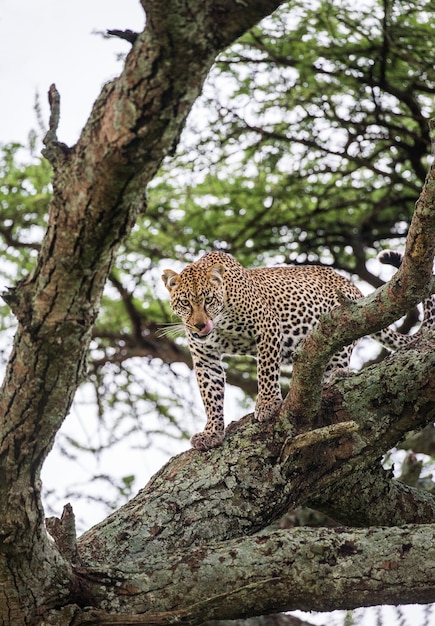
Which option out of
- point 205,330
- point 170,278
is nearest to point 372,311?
point 205,330

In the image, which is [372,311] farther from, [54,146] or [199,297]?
[199,297]

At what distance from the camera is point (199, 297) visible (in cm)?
740

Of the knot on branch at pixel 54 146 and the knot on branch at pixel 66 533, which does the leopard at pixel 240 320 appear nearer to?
the knot on branch at pixel 66 533

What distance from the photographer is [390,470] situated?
6.50 metres

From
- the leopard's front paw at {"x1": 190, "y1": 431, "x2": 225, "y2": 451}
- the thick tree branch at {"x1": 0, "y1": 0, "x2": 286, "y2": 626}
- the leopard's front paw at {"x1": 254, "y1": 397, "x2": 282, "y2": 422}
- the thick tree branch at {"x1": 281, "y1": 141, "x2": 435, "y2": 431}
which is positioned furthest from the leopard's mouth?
the thick tree branch at {"x1": 0, "y1": 0, "x2": 286, "y2": 626}

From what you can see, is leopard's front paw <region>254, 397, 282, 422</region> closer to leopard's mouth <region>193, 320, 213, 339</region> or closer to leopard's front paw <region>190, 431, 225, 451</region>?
leopard's front paw <region>190, 431, 225, 451</region>

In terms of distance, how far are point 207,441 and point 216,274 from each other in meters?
1.62

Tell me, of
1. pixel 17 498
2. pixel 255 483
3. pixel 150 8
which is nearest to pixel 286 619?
pixel 255 483

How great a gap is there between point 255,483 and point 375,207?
6.11 m

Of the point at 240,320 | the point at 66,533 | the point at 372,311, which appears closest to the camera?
the point at 66,533

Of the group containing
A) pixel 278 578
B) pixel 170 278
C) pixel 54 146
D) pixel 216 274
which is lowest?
pixel 278 578

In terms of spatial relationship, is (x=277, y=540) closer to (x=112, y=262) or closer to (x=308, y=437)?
(x=308, y=437)

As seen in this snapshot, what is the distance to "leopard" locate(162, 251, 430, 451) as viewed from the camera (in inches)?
285

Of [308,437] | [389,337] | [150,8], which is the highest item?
[389,337]
